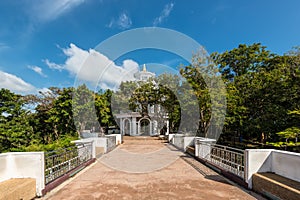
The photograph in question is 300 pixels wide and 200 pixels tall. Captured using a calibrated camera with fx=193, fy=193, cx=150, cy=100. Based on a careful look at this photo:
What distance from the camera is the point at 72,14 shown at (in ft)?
40.2

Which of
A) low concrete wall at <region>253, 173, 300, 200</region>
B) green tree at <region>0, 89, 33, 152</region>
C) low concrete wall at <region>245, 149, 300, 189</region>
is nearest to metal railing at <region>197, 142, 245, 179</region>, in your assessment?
low concrete wall at <region>245, 149, 300, 189</region>

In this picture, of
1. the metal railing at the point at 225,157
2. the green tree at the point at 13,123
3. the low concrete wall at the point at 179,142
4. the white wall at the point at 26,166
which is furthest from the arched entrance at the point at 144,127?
the white wall at the point at 26,166

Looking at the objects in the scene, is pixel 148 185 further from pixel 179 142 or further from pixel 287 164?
pixel 179 142

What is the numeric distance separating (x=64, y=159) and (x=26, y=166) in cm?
149

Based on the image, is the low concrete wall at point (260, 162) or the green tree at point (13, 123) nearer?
the low concrete wall at point (260, 162)

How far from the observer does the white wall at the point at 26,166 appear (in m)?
A: 3.24

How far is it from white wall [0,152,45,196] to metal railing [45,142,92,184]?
1.16 feet

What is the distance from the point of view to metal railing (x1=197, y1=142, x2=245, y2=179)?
429cm

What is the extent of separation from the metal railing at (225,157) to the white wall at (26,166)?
389 cm

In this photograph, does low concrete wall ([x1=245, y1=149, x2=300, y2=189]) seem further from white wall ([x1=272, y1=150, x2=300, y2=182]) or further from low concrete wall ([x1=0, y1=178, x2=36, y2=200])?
low concrete wall ([x1=0, y1=178, x2=36, y2=200])

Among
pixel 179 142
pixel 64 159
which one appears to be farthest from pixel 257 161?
pixel 179 142

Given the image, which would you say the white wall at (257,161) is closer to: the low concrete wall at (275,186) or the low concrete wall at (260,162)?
the low concrete wall at (260,162)

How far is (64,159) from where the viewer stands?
4762 millimetres

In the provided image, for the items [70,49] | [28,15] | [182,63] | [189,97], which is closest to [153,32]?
[182,63]
